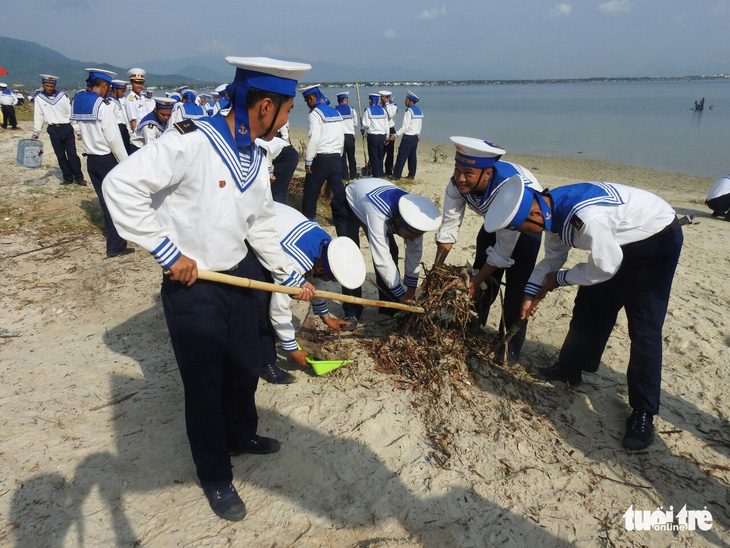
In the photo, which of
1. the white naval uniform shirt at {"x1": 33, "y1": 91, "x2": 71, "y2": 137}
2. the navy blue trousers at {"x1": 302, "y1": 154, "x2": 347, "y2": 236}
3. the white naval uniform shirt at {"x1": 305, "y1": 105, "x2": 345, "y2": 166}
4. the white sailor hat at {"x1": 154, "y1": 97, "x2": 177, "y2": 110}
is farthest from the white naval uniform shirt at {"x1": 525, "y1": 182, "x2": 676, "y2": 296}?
the white naval uniform shirt at {"x1": 33, "y1": 91, "x2": 71, "y2": 137}

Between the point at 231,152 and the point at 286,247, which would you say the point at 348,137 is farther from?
the point at 231,152

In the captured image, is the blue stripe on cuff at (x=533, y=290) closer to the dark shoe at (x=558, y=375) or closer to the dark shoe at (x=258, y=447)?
the dark shoe at (x=558, y=375)

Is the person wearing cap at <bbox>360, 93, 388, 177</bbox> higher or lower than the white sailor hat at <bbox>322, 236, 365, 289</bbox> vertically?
higher

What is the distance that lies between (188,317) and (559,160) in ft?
60.8

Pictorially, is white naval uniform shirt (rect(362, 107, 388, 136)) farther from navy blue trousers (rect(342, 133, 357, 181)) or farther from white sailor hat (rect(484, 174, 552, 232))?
white sailor hat (rect(484, 174, 552, 232))

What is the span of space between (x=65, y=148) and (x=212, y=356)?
9.89m

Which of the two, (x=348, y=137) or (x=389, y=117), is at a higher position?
(x=389, y=117)

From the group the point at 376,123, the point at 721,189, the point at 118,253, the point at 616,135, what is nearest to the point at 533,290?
the point at 118,253

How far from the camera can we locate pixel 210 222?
214 centimetres

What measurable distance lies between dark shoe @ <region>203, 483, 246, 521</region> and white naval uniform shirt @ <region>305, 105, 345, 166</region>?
6136 mm

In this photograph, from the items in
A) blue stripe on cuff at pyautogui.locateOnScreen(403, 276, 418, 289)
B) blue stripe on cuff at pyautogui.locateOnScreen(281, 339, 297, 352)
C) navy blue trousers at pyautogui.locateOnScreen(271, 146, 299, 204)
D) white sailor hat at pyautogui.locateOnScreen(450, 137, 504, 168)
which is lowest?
blue stripe on cuff at pyautogui.locateOnScreen(281, 339, 297, 352)

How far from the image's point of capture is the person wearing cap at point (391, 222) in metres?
3.88

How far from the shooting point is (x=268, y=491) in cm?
279

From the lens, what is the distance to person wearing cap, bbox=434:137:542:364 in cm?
353
